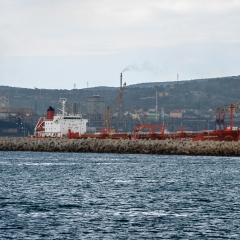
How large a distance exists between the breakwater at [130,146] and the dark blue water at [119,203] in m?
22.5

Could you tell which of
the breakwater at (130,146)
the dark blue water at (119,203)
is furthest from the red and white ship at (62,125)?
the dark blue water at (119,203)

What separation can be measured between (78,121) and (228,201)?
278 ft

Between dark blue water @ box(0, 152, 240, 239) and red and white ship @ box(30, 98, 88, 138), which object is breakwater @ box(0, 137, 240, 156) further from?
dark blue water @ box(0, 152, 240, 239)

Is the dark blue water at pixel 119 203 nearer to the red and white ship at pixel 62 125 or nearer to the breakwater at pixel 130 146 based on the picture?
the breakwater at pixel 130 146

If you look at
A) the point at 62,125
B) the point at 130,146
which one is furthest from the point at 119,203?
the point at 62,125

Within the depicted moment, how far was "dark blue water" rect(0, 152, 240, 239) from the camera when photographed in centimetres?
3388

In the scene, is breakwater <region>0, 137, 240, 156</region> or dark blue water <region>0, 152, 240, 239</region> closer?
dark blue water <region>0, 152, 240, 239</region>

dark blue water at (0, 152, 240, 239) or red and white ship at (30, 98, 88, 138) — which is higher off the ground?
red and white ship at (30, 98, 88, 138)

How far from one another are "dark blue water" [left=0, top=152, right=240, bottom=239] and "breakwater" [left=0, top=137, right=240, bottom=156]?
887 inches

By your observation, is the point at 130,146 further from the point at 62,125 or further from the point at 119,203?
the point at 119,203

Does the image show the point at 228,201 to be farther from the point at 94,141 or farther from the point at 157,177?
the point at 94,141

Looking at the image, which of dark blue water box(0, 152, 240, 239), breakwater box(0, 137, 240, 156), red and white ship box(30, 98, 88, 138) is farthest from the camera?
red and white ship box(30, 98, 88, 138)

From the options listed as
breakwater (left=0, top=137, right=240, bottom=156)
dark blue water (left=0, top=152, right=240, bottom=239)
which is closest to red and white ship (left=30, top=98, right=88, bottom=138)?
breakwater (left=0, top=137, right=240, bottom=156)

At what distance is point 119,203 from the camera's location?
4231cm
